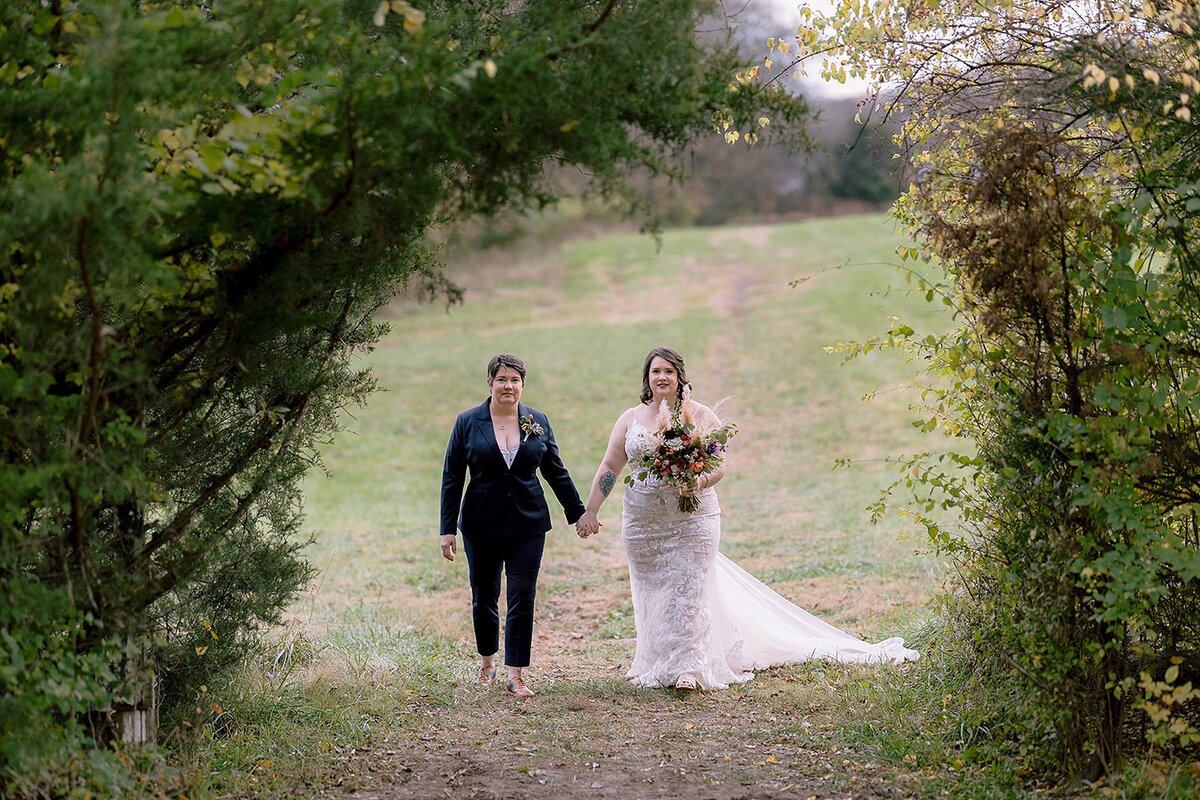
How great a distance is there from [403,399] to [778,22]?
24.2 meters

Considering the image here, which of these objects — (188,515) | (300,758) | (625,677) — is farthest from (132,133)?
(625,677)

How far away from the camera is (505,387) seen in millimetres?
7914

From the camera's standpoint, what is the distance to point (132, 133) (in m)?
4.16

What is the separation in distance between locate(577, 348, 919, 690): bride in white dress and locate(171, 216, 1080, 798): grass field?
11.2 inches

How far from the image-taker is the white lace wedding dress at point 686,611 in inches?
312

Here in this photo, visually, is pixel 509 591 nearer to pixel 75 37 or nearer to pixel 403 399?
pixel 75 37

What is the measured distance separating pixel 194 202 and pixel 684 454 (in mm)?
4374

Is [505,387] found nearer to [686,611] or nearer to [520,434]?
[520,434]

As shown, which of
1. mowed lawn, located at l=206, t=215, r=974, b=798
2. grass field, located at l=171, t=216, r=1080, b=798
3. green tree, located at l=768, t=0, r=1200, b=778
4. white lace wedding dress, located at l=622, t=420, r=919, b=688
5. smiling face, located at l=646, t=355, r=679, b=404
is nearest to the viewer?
green tree, located at l=768, t=0, r=1200, b=778

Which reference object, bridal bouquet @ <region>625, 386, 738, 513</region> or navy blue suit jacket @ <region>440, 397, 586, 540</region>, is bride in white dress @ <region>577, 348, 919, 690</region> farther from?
navy blue suit jacket @ <region>440, 397, 586, 540</region>

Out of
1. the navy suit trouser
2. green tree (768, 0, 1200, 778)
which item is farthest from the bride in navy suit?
green tree (768, 0, 1200, 778)

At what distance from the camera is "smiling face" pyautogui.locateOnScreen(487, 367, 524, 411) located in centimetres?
792

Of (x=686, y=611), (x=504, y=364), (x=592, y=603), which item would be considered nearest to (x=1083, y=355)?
Answer: (x=686, y=611)

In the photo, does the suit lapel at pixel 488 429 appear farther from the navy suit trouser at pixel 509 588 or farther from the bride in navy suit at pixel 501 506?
the navy suit trouser at pixel 509 588
